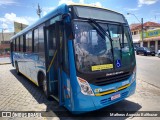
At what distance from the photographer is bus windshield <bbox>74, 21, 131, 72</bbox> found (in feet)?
14.8

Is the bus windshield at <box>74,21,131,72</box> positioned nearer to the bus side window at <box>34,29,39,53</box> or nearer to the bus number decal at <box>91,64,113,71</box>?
the bus number decal at <box>91,64,113,71</box>

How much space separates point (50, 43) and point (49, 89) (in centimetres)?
144

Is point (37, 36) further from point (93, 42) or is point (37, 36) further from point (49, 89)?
point (93, 42)

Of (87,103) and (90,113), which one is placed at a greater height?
(87,103)

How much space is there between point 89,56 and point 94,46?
322 millimetres

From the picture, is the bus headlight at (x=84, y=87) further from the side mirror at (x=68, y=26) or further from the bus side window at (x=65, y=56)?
the side mirror at (x=68, y=26)

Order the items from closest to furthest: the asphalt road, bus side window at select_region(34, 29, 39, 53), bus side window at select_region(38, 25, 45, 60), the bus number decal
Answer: the bus number decal
bus side window at select_region(38, 25, 45, 60)
bus side window at select_region(34, 29, 39, 53)
the asphalt road

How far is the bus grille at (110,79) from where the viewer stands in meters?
4.64

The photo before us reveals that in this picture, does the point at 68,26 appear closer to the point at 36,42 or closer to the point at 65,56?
the point at 65,56

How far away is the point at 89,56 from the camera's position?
4.59 m

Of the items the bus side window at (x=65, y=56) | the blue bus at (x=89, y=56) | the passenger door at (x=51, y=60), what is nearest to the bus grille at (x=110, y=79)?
the blue bus at (x=89, y=56)

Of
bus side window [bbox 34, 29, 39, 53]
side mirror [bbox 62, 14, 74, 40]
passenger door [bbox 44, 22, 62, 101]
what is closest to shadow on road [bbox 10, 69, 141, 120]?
passenger door [bbox 44, 22, 62, 101]

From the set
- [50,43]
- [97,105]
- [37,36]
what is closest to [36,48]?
[37,36]

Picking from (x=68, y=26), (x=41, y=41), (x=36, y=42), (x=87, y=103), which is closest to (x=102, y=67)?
(x=87, y=103)
